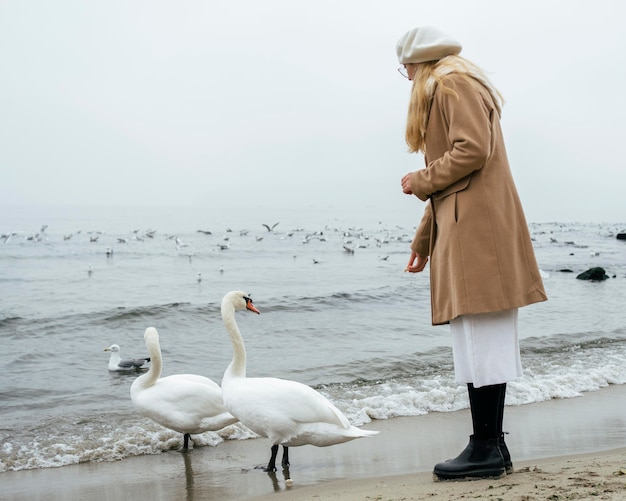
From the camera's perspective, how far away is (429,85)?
4035mm

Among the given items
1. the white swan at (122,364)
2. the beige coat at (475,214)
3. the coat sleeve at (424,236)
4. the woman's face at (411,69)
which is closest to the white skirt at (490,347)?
the beige coat at (475,214)

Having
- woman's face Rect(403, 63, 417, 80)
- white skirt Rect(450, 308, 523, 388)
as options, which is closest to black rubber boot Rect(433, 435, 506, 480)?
white skirt Rect(450, 308, 523, 388)

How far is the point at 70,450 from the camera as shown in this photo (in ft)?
21.5

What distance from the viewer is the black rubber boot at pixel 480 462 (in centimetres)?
412

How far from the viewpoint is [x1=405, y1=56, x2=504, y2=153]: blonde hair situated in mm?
4000

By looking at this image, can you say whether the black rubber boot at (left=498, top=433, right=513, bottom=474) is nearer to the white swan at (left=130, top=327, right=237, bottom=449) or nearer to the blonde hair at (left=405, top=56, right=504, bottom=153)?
the blonde hair at (left=405, top=56, right=504, bottom=153)

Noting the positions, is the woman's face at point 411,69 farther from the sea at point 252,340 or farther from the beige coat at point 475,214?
the sea at point 252,340

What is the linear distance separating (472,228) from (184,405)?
3.47m

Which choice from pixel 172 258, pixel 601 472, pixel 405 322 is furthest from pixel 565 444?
pixel 172 258

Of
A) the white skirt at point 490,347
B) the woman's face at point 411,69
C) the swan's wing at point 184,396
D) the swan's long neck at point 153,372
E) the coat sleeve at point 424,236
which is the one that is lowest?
the swan's wing at point 184,396

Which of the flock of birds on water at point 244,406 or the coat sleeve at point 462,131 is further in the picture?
the flock of birds on water at point 244,406

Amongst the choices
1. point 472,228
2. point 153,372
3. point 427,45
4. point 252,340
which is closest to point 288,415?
point 153,372

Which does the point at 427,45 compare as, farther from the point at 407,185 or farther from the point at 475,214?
the point at 475,214

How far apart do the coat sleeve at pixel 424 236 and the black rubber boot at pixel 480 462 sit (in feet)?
3.52
